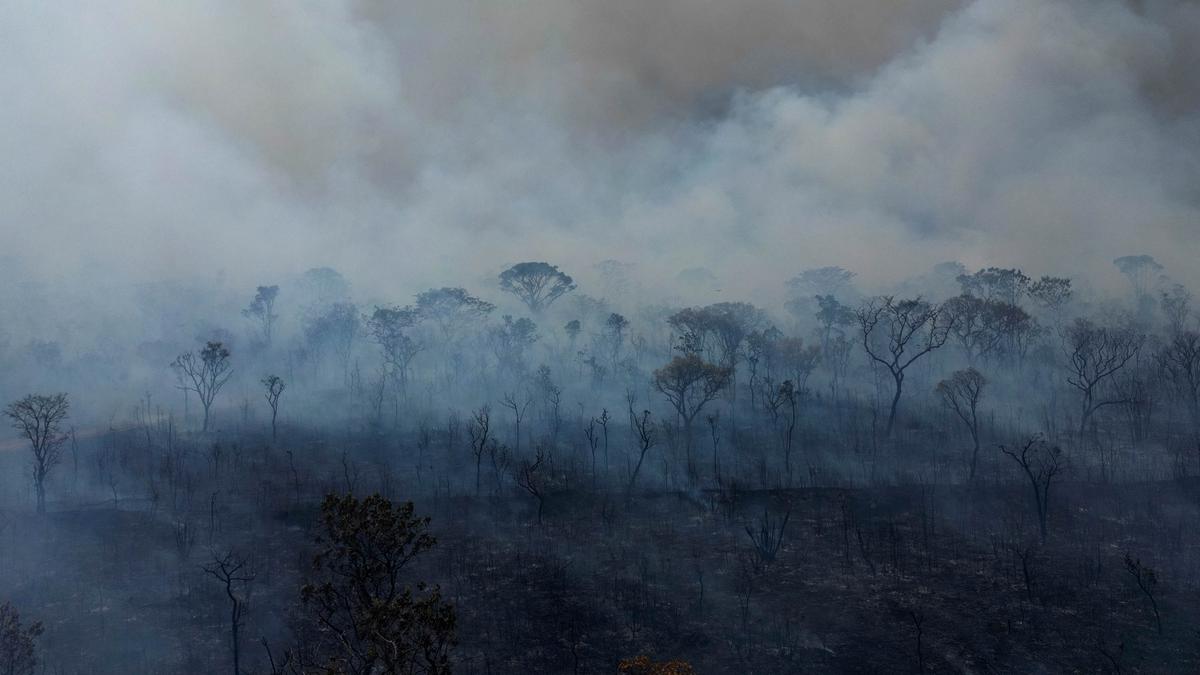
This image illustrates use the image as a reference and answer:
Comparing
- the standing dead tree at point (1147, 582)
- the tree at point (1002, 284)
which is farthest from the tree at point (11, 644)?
the tree at point (1002, 284)

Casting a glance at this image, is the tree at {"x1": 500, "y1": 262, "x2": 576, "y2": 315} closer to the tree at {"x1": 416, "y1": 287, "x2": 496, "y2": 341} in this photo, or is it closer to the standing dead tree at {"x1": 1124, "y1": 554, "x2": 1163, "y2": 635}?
the tree at {"x1": 416, "y1": 287, "x2": 496, "y2": 341}

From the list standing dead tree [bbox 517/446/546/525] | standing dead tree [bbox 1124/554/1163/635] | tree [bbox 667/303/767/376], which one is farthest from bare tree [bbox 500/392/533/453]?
standing dead tree [bbox 1124/554/1163/635]

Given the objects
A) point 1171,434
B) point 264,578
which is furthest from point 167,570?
point 1171,434

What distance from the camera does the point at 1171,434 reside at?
56531mm

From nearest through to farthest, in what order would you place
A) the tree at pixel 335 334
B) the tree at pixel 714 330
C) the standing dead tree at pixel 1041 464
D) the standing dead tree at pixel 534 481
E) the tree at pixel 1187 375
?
the standing dead tree at pixel 1041 464, the standing dead tree at pixel 534 481, the tree at pixel 1187 375, the tree at pixel 714 330, the tree at pixel 335 334

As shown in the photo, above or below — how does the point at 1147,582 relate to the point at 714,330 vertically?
below

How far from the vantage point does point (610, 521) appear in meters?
44.8

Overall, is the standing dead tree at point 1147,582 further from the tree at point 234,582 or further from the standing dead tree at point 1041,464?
the tree at point 234,582

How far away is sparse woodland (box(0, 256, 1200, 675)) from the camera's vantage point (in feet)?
101

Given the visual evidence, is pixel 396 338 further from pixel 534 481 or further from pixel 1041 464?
pixel 1041 464

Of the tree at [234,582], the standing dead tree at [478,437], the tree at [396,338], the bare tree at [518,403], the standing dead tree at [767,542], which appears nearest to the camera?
the tree at [234,582]

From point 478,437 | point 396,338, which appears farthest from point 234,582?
point 396,338

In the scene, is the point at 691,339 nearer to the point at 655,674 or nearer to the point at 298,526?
the point at 298,526

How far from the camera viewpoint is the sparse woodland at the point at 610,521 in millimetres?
30828
